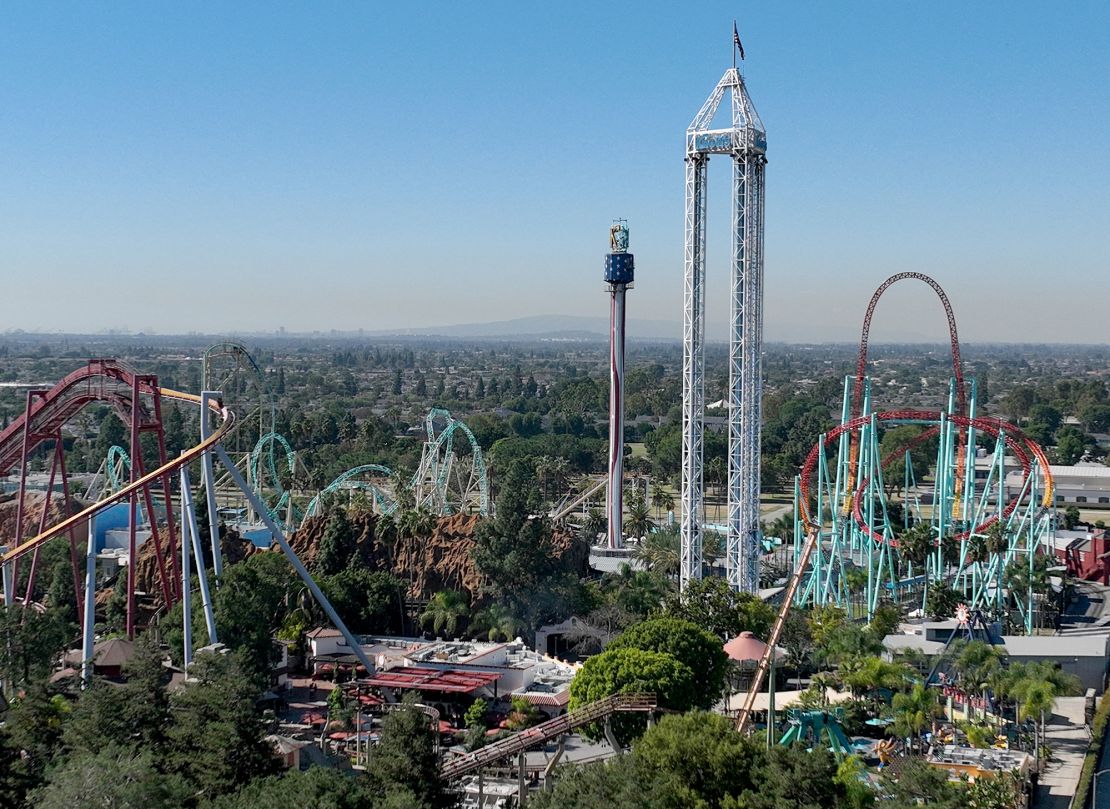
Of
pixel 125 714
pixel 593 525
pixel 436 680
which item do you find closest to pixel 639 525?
pixel 593 525

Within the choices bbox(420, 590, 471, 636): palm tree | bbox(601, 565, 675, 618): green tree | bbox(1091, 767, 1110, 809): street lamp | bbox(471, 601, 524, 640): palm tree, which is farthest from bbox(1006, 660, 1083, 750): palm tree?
bbox(420, 590, 471, 636): palm tree

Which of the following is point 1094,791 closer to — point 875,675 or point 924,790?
point 875,675

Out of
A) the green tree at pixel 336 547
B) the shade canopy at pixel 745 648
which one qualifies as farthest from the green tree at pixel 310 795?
the green tree at pixel 336 547

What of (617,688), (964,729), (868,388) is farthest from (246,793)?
(868,388)

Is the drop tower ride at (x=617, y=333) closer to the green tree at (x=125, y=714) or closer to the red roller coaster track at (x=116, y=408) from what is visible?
the red roller coaster track at (x=116, y=408)

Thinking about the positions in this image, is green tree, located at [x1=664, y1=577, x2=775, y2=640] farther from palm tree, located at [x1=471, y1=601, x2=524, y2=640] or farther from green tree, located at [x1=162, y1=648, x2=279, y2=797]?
green tree, located at [x1=162, y1=648, x2=279, y2=797]

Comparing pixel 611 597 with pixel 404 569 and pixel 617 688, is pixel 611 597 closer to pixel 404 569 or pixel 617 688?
pixel 404 569

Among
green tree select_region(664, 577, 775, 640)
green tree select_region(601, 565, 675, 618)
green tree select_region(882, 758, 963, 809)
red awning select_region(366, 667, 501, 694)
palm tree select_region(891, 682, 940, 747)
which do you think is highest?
green tree select_region(882, 758, 963, 809)
